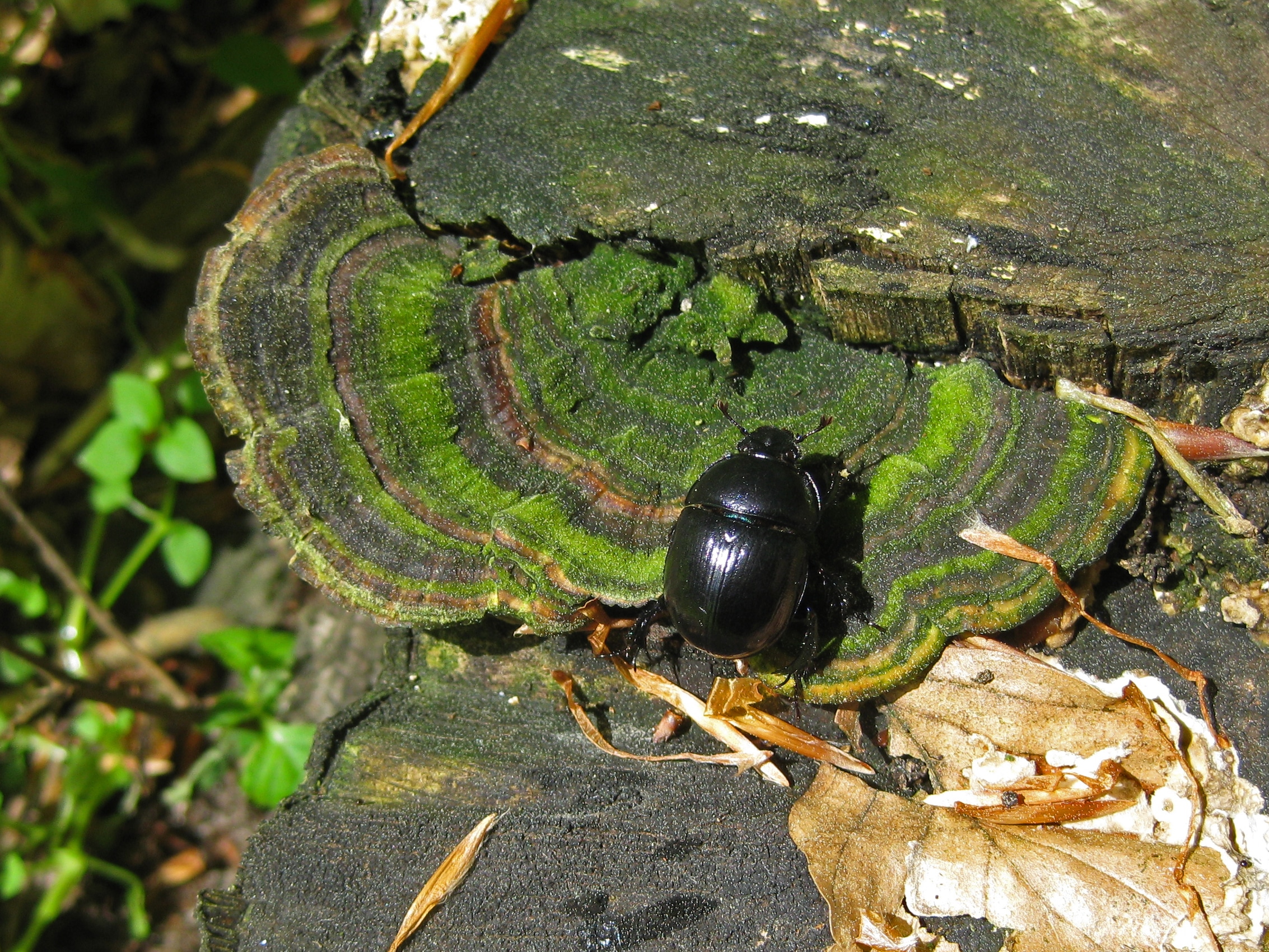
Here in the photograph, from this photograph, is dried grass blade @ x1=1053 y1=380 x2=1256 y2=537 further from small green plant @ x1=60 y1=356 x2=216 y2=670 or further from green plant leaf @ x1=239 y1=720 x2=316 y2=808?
small green plant @ x1=60 y1=356 x2=216 y2=670

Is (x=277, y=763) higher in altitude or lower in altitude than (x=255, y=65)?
lower

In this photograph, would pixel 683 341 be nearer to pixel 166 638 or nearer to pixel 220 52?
pixel 220 52

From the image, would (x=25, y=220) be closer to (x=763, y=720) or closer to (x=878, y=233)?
(x=878, y=233)

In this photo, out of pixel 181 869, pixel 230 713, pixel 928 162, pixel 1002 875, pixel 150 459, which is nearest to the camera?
pixel 1002 875

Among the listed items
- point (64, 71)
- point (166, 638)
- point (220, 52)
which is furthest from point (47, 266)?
point (166, 638)

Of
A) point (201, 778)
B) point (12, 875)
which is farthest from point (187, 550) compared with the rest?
point (12, 875)

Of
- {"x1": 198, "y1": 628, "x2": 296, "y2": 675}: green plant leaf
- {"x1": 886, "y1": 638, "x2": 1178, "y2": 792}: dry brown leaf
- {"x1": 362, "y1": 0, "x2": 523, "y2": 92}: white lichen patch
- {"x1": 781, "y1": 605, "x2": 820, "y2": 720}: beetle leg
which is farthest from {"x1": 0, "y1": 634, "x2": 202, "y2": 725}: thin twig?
{"x1": 886, "y1": 638, "x2": 1178, "y2": 792}: dry brown leaf

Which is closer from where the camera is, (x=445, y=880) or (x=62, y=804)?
(x=445, y=880)
